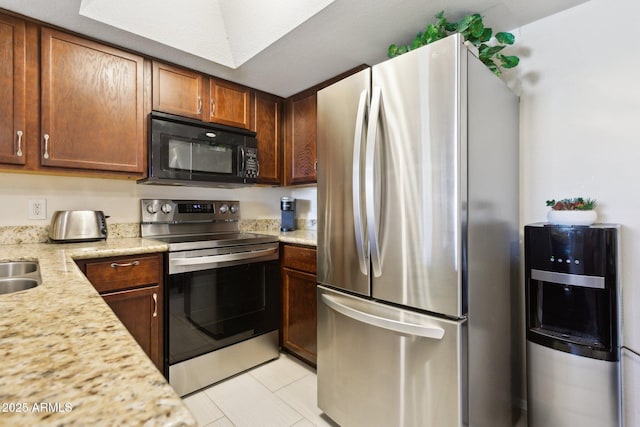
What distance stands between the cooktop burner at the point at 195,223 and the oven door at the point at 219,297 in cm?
7

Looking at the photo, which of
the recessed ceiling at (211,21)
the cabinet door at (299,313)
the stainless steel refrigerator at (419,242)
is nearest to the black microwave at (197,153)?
the recessed ceiling at (211,21)

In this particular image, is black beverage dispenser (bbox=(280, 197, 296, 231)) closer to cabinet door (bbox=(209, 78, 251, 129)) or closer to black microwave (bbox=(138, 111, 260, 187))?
black microwave (bbox=(138, 111, 260, 187))

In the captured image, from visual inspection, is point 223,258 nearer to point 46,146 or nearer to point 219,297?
point 219,297

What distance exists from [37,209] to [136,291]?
2.88 ft

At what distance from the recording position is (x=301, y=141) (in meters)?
2.62

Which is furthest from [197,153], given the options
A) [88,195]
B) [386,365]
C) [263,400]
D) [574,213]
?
[574,213]

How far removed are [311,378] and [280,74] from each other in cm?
213

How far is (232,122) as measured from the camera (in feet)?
7.94

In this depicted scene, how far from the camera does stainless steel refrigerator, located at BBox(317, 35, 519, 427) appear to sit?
1144mm

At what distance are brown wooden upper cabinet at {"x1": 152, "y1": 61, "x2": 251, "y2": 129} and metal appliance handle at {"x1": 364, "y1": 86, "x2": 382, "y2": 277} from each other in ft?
4.67

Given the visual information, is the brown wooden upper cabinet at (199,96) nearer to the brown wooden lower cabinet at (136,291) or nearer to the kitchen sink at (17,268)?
the brown wooden lower cabinet at (136,291)

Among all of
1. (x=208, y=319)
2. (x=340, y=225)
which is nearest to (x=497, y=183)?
(x=340, y=225)

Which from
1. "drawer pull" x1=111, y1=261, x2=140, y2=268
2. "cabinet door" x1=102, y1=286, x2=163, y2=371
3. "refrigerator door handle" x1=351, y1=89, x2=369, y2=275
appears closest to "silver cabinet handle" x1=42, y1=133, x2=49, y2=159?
"drawer pull" x1=111, y1=261, x2=140, y2=268

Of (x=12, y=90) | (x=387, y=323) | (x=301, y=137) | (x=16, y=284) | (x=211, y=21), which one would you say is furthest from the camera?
(x=301, y=137)
